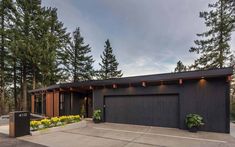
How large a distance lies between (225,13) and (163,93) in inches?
591

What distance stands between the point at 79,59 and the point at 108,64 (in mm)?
5527

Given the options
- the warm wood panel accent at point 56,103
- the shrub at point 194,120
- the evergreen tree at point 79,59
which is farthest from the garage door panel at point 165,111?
the evergreen tree at point 79,59

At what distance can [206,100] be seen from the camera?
8398 millimetres

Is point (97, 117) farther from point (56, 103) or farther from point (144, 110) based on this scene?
point (56, 103)

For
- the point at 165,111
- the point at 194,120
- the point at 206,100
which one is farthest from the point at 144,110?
the point at 206,100

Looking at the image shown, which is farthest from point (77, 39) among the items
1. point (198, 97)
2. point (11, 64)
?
point (198, 97)

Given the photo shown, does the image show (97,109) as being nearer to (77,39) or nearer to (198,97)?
(198,97)

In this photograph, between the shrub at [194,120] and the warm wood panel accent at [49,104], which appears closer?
the shrub at [194,120]

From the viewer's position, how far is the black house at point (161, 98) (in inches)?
319

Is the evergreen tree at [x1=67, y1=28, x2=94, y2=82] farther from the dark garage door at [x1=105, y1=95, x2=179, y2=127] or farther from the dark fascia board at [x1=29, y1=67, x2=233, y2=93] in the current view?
the dark garage door at [x1=105, y1=95, x2=179, y2=127]

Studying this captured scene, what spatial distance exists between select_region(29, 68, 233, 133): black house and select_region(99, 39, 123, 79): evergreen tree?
57.3ft

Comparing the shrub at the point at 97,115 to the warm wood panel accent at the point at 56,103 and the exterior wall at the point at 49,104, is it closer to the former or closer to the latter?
the warm wood panel accent at the point at 56,103

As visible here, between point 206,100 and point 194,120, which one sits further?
point 206,100

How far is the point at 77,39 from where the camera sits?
95.2 feet
